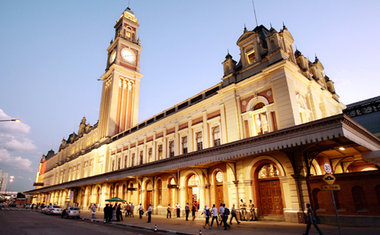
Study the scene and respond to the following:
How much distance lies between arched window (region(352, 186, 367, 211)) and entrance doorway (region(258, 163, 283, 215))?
4.45 meters

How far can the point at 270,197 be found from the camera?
17.0 m

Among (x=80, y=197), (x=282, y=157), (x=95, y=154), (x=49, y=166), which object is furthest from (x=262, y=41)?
(x=49, y=166)

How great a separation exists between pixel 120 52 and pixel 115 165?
26219 millimetres

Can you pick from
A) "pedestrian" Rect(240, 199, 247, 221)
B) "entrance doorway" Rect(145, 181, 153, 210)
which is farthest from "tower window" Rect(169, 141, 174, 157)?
"pedestrian" Rect(240, 199, 247, 221)

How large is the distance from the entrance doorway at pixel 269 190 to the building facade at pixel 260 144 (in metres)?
0.07

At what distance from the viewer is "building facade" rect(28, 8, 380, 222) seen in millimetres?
13579

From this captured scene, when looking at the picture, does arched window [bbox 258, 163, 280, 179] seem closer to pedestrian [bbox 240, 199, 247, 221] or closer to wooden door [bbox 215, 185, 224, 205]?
pedestrian [bbox 240, 199, 247, 221]

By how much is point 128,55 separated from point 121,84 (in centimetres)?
809

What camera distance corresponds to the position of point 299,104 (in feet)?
62.8

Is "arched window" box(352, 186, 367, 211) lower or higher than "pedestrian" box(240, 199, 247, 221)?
higher

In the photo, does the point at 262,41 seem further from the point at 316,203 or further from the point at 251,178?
the point at 316,203

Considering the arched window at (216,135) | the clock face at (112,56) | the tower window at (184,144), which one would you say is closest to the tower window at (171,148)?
the tower window at (184,144)

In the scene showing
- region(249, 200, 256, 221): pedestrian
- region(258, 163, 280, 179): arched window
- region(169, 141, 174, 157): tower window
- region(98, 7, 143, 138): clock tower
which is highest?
region(98, 7, 143, 138): clock tower

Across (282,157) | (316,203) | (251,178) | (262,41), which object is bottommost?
(316,203)
